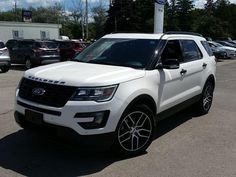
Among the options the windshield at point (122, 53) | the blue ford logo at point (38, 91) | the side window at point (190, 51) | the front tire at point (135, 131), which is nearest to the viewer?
→ the blue ford logo at point (38, 91)

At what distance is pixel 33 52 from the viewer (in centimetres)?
1945

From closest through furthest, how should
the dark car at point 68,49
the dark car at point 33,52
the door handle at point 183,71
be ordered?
the door handle at point 183,71
the dark car at point 33,52
the dark car at point 68,49

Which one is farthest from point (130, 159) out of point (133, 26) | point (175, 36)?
point (133, 26)

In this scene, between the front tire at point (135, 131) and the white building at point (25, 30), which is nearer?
the front tire at point (135, 131)

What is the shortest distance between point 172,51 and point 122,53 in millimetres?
969

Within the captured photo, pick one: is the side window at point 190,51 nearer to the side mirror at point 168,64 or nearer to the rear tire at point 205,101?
the rear tire at point 205,101

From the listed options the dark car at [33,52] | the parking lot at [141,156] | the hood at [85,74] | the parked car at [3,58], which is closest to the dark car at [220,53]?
the dark car at [33,52]

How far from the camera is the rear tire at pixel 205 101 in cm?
768

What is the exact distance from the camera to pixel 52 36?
4725 cm

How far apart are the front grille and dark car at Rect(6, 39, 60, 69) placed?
1472 cm

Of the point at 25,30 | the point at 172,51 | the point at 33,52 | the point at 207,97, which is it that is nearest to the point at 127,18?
the point at 25,30

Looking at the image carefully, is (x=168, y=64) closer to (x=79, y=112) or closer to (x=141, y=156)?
(x=141, y=156)

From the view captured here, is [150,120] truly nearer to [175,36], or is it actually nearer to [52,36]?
[175,36]

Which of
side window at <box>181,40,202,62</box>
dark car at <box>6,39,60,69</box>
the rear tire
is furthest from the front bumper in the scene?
dark car at <box>6,39,60,69</box>
